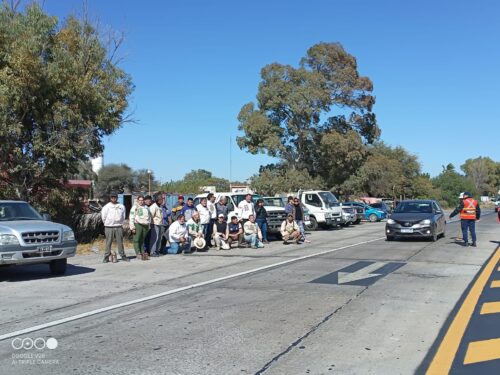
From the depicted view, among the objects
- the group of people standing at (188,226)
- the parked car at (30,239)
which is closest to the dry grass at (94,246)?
the group of people standing at (188,226)

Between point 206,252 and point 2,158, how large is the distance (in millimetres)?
7350

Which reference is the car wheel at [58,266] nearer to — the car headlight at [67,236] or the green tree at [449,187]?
the car headlight at [67,236]

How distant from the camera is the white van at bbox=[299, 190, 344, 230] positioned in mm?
27031

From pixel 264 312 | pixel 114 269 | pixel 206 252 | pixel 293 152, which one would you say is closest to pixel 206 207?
pixel 206 252

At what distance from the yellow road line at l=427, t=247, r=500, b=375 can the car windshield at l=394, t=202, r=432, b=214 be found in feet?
29.7

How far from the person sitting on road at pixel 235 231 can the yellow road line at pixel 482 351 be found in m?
11.6

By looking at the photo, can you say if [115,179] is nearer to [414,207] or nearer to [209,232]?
[209,232]

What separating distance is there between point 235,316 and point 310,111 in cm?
3172

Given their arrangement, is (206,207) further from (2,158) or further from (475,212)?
(475,212)

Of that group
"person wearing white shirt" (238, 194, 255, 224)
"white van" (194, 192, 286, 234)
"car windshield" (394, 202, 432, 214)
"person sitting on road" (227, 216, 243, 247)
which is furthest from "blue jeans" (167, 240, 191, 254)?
"car windshield" (394, 202, 432, 214)

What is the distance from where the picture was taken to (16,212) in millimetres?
11703

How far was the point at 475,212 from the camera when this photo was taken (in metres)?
16.0

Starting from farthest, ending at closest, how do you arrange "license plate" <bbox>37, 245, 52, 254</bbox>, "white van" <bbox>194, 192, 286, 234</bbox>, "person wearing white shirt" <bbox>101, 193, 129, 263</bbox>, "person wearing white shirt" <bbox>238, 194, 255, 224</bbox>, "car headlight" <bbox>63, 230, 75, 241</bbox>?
"white van" <bbox>194, 192, 286, 234</bbox>
"person wearing white shirt" <bbox>238, 194, 255, 224</bbox>
"person wearing white shirt" <bbox>101, 193, 129, 263</bbox>
"car headlight" <bbox>63, 230, 75, 241</bbox>
"license plate" <bbox>37, 245, 52, 254</bbox>

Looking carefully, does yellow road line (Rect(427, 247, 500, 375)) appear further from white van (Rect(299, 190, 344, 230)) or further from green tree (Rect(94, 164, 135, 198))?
green tree (Rect(94, 164, 135, 198))
